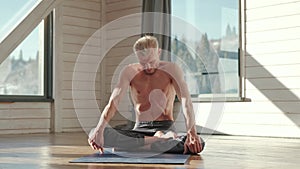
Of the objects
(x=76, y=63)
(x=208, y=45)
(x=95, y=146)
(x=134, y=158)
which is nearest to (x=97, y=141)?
(x=95, y=146)

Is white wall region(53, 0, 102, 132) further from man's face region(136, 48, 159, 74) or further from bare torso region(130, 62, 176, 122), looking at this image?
man's face region(136, 48, 159, 74)

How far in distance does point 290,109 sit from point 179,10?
5.60 ft

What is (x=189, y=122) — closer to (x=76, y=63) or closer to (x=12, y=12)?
(x=12, y=12)

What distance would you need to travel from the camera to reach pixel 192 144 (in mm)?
2678

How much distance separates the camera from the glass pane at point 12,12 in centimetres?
434

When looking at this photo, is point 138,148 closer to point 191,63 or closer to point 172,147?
point 172,147

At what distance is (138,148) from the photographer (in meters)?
2.79

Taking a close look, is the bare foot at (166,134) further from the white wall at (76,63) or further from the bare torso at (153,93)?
the white wall at (76,63)

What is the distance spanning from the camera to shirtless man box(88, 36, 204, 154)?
270 cm

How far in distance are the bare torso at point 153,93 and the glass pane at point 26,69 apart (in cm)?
259

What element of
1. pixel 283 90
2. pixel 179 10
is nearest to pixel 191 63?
pixel 179 10

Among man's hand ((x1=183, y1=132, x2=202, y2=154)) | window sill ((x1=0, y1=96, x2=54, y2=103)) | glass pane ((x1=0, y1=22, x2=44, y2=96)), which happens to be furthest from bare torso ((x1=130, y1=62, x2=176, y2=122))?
glass pane ((x1=0, y1=22, x2=44, y2=96))

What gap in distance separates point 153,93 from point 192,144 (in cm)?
43

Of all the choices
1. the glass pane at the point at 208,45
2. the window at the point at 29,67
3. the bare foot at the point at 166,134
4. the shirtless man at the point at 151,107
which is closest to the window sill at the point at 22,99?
the window at the point at 29,67
